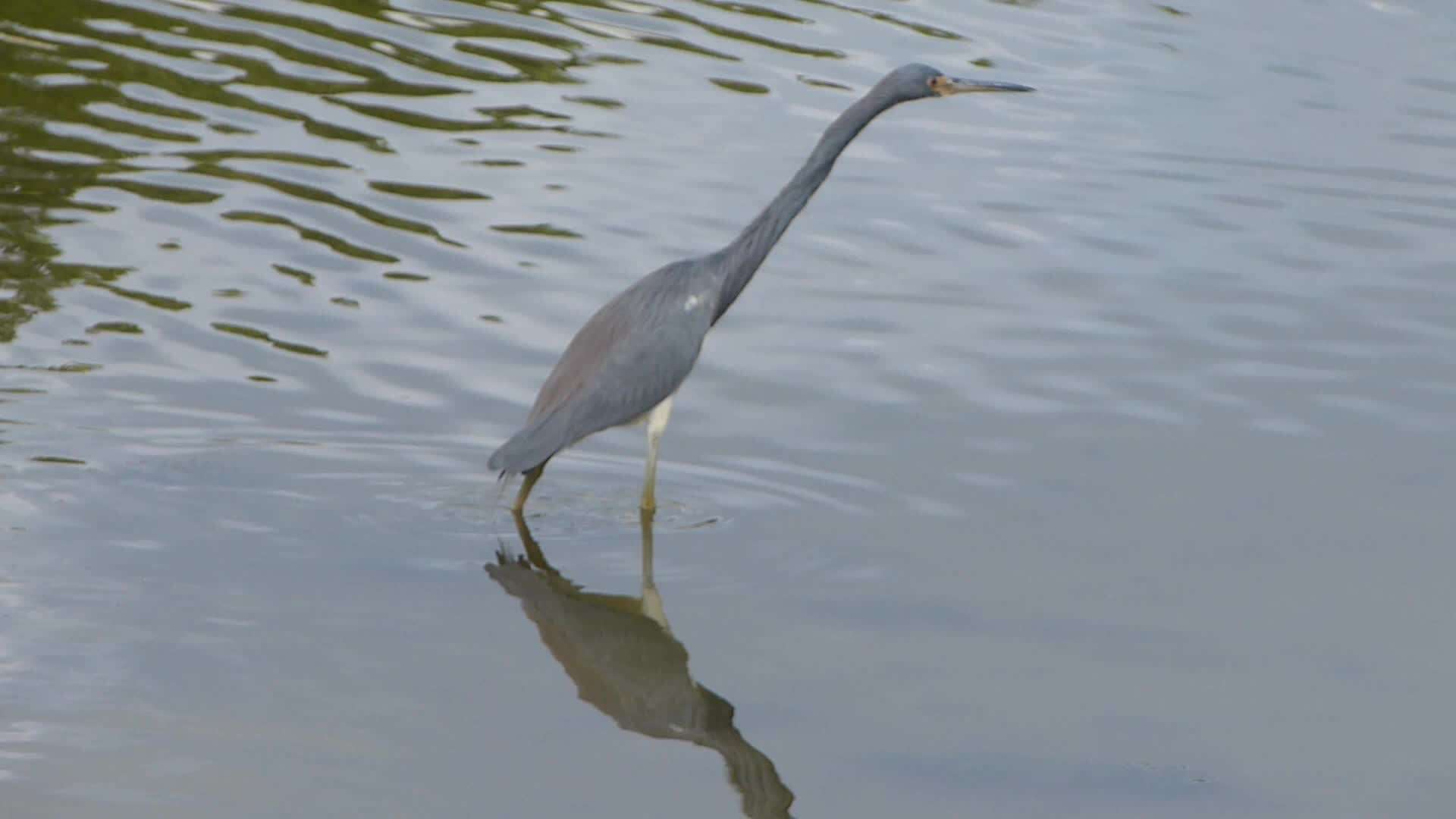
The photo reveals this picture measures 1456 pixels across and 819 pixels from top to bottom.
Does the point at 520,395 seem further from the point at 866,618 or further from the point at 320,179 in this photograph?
the point at 320,179

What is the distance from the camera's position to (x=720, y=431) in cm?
884

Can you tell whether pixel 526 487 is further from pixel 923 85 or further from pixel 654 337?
pixel 923 85

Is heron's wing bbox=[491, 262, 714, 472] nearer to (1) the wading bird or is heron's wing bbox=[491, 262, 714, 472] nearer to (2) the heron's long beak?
(1) the wading bird

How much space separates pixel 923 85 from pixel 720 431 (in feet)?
5.38

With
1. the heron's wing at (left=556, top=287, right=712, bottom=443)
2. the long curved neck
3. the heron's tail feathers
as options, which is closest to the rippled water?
the heron's tail feathers

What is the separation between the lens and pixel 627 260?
10867 millimetres

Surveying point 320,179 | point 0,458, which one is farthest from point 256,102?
point 0,458

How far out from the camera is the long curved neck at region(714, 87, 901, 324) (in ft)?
27.1

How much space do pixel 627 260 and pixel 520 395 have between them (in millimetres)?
1967

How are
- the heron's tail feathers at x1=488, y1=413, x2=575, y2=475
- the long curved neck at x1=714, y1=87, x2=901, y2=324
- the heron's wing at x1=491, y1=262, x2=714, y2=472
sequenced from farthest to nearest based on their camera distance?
the long curved neck at x1=714, y1=87, x2=901, y2=324 → the heron's wing at x1=491, y1=262, x2=714, y2=472 → the heron's tail feathers at x1=488, y1=413, x2=575, y2=475

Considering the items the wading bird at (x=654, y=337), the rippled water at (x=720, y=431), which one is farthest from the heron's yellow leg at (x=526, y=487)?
the rippled water at (x=720, y=431)

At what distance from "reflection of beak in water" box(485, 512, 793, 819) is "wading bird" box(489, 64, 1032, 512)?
351 mm

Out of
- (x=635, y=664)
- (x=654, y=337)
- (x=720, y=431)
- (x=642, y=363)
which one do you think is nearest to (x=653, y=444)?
(x=642, y=363)

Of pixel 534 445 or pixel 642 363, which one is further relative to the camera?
pixel 642 363
